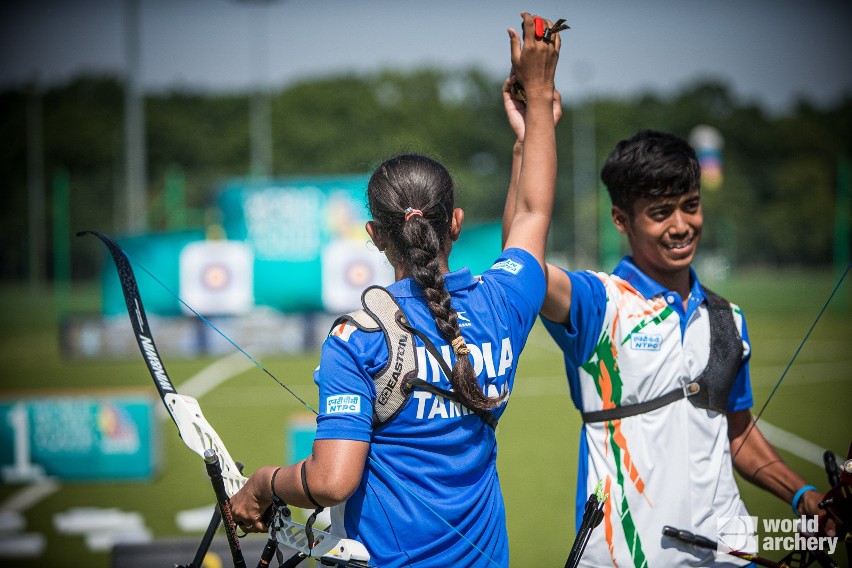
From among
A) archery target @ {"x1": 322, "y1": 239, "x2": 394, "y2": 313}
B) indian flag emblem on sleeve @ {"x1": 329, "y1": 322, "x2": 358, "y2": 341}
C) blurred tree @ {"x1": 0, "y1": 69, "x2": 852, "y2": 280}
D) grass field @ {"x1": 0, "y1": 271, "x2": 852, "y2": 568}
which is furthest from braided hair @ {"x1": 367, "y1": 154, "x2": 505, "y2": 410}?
blurred tree @ {"x1": 0, "y1": 69, "x2": 852, "y2": 280}

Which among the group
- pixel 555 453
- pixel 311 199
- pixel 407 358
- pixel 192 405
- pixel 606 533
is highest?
pixel 311 199

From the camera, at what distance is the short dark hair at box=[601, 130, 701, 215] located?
7.54 ft

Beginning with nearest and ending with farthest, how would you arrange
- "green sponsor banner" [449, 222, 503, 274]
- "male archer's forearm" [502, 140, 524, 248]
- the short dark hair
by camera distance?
"male archer's forearm" [502, 140, 524, 248] → the short dark hair → "green sponsor banner" [449, 222, 503, 274]

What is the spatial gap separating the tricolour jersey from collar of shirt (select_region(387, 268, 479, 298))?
0.42m

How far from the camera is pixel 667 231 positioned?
234 centimetres

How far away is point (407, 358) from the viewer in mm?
1725

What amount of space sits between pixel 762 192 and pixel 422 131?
22.8 metres

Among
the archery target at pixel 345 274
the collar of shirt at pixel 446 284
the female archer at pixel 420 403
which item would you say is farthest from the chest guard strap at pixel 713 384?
the archery target at pixel 345 274

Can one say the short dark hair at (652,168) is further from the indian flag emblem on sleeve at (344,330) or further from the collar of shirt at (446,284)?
the indian flag emblem on sleeve at (344,330)

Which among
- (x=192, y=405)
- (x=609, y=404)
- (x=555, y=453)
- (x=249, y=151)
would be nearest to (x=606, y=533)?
(x=609, y=404)

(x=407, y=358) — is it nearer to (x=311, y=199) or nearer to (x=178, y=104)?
(x=311, y=199)

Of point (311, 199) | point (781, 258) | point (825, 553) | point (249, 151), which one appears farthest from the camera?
point (249, 151)

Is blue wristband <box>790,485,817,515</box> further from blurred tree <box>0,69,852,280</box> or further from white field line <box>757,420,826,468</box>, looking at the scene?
blurred tree <box>0,69,852,280</box>

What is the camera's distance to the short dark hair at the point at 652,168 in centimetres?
230
